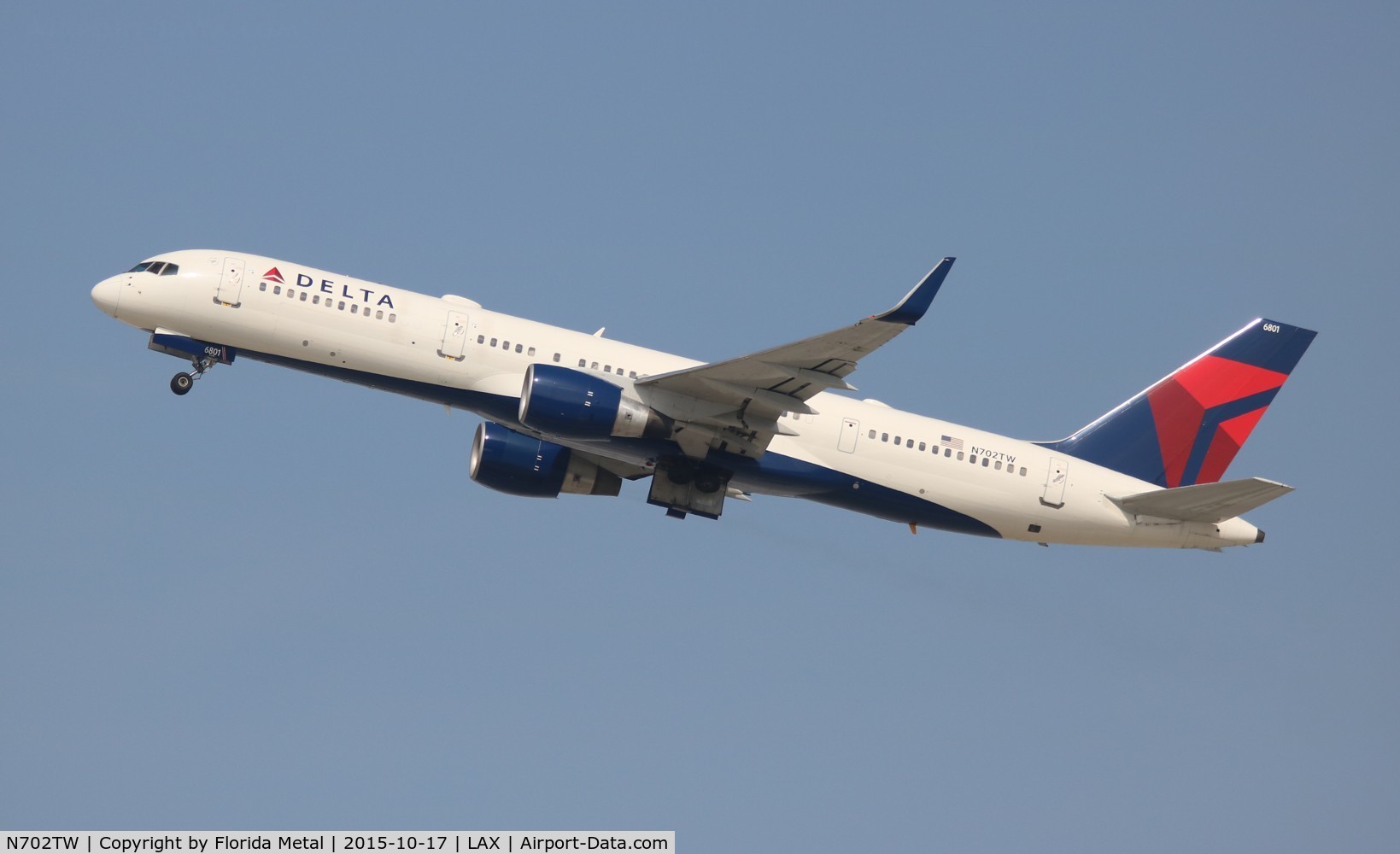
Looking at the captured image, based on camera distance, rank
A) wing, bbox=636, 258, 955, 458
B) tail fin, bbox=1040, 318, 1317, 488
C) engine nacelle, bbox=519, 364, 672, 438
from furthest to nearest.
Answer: tail fin, bbox=1040, 318, 1317, 488 → engine nacelle, bbox=519, 364, 672, 438 → wing, bbox=636, 258, 955, 458

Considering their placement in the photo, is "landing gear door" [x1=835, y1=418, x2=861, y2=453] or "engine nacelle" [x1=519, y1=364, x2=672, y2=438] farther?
"landing gear door" [x1=835, y1=418, x2=861, y2=453]

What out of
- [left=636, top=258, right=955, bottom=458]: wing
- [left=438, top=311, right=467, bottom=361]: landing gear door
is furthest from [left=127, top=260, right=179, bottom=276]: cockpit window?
[left=636, top=258, right=955, bottom=458]: wing

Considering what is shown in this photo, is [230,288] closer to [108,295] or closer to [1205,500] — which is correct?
[108,295]

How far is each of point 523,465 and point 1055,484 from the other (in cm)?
1481

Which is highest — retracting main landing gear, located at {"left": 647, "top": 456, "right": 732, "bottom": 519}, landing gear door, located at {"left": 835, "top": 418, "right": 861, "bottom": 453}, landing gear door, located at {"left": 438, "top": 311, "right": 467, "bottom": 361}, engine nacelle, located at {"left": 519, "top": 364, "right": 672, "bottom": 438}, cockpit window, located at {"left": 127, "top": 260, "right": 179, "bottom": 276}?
cockpit window, located at {"left": 127, "top": 260, "right": 179, "bottom": 276}

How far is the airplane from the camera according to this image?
1608 inches

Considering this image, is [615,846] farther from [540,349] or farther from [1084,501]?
[1084,501]

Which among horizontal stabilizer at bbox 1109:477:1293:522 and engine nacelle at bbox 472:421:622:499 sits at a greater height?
horizontal stabilizer at bbox 1109:477:1293:522

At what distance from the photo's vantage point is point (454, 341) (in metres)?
41.8

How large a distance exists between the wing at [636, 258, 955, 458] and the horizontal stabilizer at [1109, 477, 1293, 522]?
10028 millimetres

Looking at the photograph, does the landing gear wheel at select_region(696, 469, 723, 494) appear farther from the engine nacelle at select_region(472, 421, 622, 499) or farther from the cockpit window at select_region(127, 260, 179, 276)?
the cockpit window at select_region(127, 260, 179, 276)

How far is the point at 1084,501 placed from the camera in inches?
1772

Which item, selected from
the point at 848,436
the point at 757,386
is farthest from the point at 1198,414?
the point at 757,386

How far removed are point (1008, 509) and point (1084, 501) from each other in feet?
7.44
